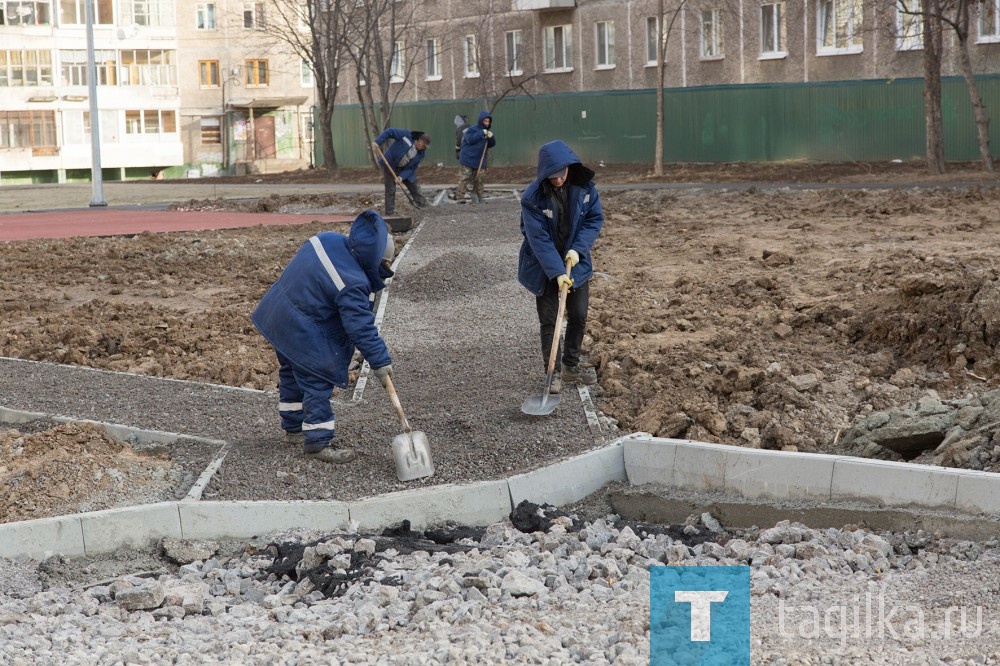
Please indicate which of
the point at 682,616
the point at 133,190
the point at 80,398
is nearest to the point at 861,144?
the point at 133,190

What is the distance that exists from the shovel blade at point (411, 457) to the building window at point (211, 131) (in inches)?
2184

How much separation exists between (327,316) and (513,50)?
3721 centimetres

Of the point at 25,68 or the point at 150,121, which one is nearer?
the point at 25,68

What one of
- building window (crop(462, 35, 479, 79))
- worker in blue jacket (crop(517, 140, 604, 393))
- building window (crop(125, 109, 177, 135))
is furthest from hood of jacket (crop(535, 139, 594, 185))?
building window (crop(125, 109, 177, 135))

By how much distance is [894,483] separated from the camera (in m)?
5.52

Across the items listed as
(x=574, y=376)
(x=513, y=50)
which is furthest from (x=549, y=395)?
(x=513, y=50)

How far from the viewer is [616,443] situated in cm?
655

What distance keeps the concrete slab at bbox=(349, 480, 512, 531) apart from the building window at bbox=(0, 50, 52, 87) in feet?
184

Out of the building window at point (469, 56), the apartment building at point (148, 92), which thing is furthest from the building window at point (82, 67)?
the building window at point (469, 56)

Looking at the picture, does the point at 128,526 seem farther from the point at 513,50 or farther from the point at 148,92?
the point at 148,92

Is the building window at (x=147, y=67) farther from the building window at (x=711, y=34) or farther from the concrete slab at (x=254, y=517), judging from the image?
the concrete slab at (x=254, y=517)

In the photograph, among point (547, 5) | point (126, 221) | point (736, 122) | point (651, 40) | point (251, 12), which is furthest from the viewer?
point (251, 12)

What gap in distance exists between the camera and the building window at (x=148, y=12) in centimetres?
5797

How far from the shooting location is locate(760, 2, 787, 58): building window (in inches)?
1353
